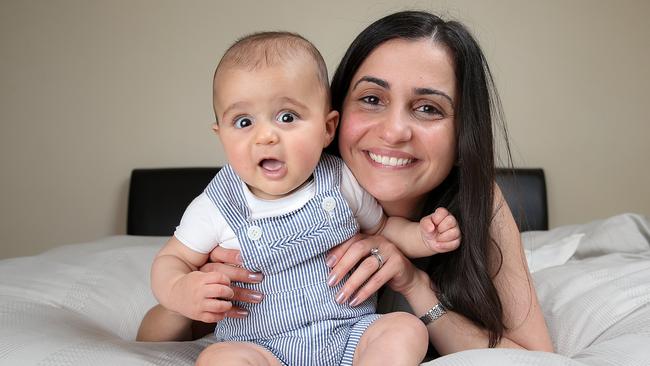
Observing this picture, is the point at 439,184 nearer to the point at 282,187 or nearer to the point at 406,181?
the point at 406,181

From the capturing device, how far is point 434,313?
154 cm

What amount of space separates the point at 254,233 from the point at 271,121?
22 centimetres

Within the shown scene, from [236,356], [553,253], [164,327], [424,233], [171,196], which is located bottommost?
[171,196]

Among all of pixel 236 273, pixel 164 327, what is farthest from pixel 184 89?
pixel 236 273

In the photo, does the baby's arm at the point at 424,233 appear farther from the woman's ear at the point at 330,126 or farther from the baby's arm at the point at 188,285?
the baby's arm at the point at 188,285

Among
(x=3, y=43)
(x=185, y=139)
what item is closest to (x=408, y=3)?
(x=185, y=139)

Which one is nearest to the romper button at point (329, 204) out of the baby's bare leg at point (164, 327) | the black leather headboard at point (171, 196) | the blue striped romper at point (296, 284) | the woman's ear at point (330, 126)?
the blue striped romper at point (296, 284)

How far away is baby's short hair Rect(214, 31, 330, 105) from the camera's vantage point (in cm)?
127

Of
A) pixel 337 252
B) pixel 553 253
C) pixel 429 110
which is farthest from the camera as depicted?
pixel 553 253

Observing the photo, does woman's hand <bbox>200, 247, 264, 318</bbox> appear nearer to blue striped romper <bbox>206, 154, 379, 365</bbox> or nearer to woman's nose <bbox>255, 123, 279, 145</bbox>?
blue striped romper <bbox>206, 154, 379, 365</bbox>

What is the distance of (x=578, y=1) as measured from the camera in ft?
11.4

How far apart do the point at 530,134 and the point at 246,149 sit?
102 inches

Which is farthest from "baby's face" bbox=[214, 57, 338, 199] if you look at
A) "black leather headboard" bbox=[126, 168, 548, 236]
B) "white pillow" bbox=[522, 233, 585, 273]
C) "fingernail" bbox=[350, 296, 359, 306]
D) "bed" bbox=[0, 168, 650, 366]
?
"black leather headboard" bbox=[126, 168, 548, 236]

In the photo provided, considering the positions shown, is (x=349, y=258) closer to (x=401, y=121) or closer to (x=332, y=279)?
(x=332, y=279)
